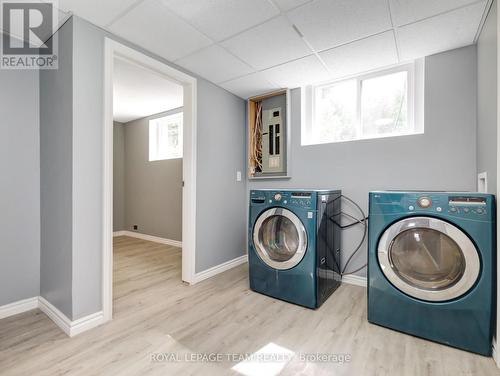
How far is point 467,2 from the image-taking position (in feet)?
4.75

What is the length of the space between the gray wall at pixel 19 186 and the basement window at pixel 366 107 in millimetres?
2468

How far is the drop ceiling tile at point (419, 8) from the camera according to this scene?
4.77 ft

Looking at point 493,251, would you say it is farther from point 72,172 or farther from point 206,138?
point 72,172

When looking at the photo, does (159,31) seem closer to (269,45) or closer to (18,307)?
(269,45)

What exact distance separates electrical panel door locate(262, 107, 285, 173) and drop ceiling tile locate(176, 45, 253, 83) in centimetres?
66

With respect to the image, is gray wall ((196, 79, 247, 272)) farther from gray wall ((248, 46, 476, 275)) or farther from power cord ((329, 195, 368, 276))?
power cord ((329, 195, 368, 276))

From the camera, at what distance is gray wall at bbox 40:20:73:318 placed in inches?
63.1

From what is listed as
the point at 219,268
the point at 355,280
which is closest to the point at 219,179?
Result: the point at 219,268

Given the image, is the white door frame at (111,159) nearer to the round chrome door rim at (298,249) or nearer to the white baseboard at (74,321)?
the white baseboard at (74,321)

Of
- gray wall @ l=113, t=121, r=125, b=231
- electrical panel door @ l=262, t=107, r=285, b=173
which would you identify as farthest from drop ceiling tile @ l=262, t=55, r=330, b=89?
gray wall @ l=113, t=121, r=125, b=231

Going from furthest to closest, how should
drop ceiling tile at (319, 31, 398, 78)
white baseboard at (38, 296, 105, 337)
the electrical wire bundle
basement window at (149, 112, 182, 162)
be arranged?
1. basement window at (149, 112, 182, 162)
2. the electrical wire bundle
3. drop ceiling tile at (319, 31, 398, 78)
4. white baseboard at (38, 296, 105, 337)

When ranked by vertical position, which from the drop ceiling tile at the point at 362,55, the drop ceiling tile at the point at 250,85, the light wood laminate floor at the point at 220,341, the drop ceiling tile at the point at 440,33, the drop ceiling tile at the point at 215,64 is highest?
the drop ceiling tile at the point at 215,64

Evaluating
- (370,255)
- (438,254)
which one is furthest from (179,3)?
(438,254)

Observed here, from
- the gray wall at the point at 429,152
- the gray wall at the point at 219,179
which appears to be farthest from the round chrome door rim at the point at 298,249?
the gray wall at the point at 429,152
